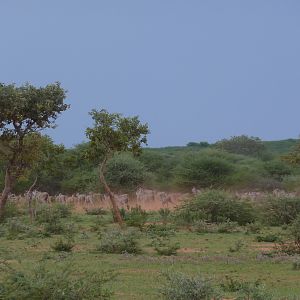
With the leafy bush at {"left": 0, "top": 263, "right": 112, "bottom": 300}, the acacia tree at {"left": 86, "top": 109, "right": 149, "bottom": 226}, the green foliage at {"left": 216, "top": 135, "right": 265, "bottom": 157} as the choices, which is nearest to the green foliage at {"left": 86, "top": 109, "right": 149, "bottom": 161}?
the acacia tree at {"left": 86, "top": 109, "right": 149, "bottom": 226}

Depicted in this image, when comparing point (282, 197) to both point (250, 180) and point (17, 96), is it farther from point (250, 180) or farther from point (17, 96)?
point (250, 180)

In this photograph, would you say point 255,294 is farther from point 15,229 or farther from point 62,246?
point 15,229

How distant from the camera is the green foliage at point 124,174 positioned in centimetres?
4947

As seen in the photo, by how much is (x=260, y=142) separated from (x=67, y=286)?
79381 mm

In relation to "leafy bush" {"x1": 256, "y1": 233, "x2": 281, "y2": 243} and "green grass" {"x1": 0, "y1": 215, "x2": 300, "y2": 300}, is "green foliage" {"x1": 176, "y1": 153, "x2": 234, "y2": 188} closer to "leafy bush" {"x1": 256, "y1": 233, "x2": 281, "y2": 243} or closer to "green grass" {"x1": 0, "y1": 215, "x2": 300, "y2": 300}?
"green grass" {"x1": 0, "y1": 215, "x2": 300, "y2": 300}

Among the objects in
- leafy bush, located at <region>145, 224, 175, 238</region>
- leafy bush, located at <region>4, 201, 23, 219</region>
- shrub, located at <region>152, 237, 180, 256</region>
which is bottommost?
shrub, located at <region>152, 237, 180, 256</region>

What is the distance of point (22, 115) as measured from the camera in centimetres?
1828

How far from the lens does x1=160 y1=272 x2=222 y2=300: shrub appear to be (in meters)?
8.15

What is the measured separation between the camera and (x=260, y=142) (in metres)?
86.1

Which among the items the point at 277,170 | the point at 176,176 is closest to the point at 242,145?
the point at 277,170

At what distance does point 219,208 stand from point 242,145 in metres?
56.0

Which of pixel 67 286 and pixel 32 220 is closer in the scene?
pixel 67 286

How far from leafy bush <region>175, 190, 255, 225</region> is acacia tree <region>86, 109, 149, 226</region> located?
397 centimetres

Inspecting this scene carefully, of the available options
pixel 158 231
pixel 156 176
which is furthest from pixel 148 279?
pixel 156 176
